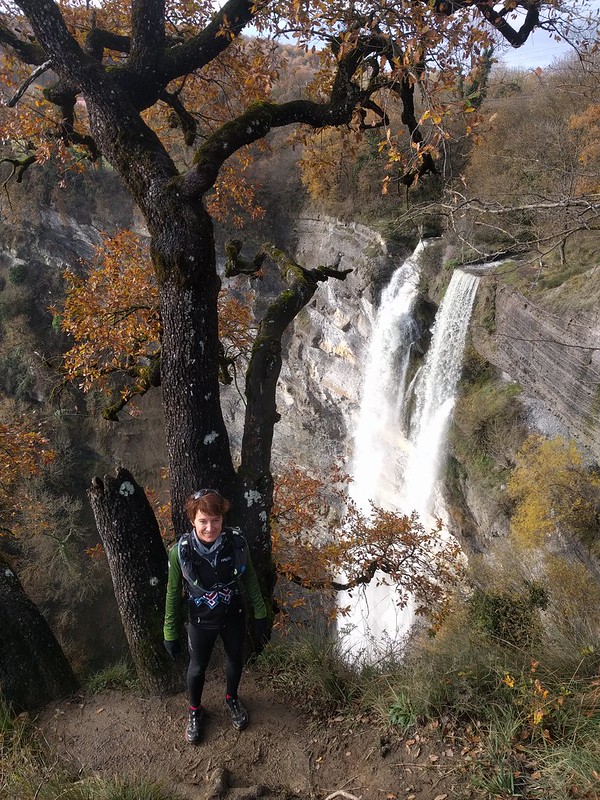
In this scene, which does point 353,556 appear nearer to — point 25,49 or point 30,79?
point 30,79

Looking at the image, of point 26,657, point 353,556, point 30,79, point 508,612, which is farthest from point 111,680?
point 30,79

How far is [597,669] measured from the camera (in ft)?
9.64

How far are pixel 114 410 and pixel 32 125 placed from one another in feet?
9.97

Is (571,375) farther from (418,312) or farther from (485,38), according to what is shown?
(485,38)

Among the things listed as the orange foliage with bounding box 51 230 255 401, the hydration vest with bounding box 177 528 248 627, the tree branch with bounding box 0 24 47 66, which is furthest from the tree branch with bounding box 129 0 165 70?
the hydration vest with bounding box 177 528 248 627

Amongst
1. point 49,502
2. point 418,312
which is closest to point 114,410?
point 418,312

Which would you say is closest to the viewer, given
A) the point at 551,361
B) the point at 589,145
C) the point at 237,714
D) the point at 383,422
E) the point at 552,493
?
the point at 237,714

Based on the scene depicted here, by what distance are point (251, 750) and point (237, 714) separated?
26cm

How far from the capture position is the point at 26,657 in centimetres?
401

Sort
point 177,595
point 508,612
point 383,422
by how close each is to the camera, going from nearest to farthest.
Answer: point 177,595 < point 508,612 < point 383,422

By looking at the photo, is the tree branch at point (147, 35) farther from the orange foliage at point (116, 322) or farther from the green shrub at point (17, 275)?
the green shrub at point (17, 275)

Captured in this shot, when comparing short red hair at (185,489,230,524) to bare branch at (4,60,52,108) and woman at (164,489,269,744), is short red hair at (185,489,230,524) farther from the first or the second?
bare branch at (4,60,52,108)

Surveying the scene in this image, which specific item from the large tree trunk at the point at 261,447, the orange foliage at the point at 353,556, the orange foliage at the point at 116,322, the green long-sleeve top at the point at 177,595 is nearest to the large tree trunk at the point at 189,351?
the large tree trunk at the point at 261,447

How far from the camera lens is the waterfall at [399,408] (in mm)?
11914
